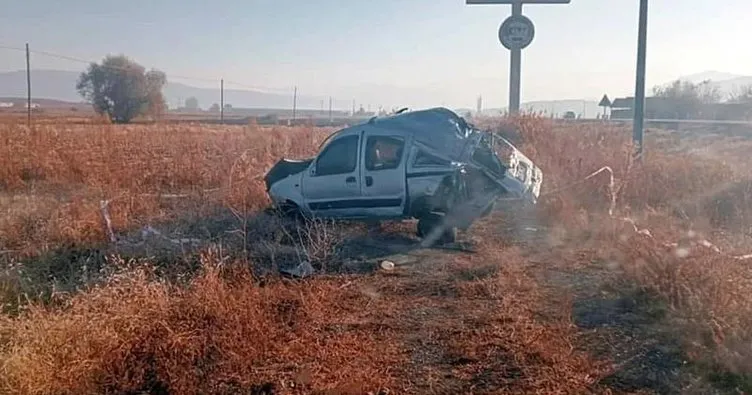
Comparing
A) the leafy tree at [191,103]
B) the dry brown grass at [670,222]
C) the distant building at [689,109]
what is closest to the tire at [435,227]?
the dry brown grass at [670,222]

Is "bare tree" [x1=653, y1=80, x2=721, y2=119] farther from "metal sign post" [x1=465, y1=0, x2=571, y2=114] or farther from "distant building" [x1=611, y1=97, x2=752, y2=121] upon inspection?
"metal sign post" [x1=465, y1=0, x2=571, y2=114]

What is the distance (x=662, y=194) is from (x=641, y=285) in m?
7.37

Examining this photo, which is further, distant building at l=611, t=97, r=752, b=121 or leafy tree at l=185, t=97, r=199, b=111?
leafy tree at l=185, t=97, r=199, b=111

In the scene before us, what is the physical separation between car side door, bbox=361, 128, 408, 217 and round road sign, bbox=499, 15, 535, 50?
14.9 meters

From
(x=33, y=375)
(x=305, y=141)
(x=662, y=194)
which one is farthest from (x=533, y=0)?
(x=33, y=375)

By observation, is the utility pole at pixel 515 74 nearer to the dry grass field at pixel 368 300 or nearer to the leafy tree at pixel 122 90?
the dry grass field at pixel 368 300

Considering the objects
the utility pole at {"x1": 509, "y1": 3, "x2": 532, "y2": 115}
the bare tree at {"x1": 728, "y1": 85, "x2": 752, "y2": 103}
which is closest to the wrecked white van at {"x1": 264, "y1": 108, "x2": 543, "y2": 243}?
the utility pole at {"x1": 509, "y1": 3, "x2": 532, "y2": 115}

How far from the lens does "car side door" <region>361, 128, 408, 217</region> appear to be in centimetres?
951

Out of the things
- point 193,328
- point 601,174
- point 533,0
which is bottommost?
Answer: point 193,328

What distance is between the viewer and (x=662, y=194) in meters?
13.4

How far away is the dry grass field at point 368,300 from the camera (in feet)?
15.1

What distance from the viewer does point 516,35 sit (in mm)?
22891

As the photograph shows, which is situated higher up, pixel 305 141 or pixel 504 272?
pixel 305 141

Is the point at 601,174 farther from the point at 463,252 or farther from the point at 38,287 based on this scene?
the point at 38,287
